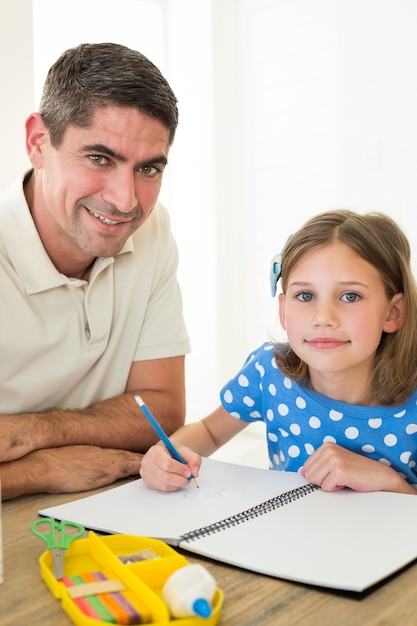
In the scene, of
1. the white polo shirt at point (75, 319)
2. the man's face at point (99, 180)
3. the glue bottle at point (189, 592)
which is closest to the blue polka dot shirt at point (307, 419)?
the white polo shirt at point (75, 319)

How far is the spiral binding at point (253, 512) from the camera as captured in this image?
999 mm

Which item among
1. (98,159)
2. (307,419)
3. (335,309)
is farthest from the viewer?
(98,159)

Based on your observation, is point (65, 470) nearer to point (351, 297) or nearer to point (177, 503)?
point (177, 503)

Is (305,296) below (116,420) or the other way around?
the other way around

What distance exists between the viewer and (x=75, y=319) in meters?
1.62

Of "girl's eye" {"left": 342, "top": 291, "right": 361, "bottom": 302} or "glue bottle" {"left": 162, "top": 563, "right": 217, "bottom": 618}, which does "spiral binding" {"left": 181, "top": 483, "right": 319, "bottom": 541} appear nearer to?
"glue bottle" {"left": 162, "top": 563, "right": 217, "bottom": 618}

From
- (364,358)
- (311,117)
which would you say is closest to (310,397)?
(364,358)

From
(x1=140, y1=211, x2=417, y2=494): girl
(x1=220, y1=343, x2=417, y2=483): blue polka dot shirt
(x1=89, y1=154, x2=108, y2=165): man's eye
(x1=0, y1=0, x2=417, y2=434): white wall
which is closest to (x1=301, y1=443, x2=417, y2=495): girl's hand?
(x1=140, y1=211, x2=417, y2=494): girl

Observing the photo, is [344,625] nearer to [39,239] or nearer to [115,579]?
[115,579]

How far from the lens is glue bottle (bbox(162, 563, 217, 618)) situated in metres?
0.76

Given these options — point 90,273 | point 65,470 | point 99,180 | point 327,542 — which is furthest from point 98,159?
point 327,542

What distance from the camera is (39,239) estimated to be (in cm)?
162

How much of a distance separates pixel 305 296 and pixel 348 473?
332 mm

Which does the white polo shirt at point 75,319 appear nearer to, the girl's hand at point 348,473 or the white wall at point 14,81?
the girl's hand at point 348,473
